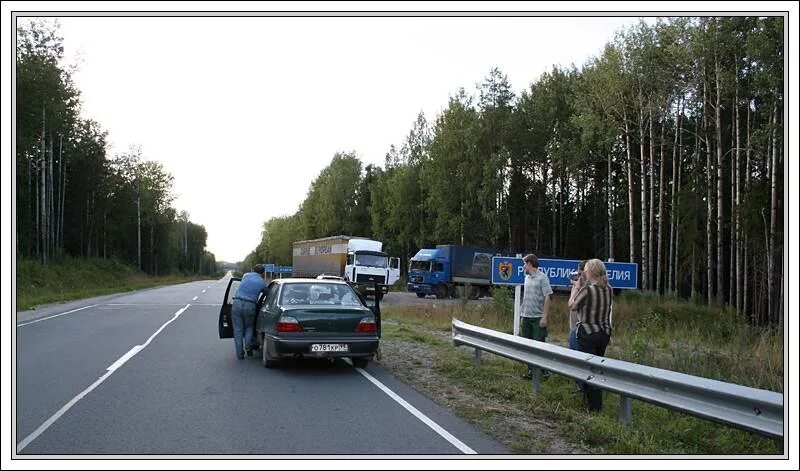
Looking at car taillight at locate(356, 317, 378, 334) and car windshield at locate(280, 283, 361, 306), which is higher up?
car windshield at locate(280, 283, 361, 306)

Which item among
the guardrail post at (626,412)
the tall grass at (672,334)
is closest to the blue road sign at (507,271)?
the tall grass at (672,334)

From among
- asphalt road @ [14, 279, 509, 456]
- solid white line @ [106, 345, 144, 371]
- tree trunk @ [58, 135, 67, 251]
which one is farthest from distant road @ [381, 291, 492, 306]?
tree trunk @ [58, 135, 67, 251]

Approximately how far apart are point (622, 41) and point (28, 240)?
125ft

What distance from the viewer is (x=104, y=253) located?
2896 inches

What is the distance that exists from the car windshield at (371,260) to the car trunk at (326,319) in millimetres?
27729

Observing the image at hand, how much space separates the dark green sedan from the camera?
995 cm

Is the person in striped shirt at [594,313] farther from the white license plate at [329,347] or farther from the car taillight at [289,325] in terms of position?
the car taillight at [289,325]

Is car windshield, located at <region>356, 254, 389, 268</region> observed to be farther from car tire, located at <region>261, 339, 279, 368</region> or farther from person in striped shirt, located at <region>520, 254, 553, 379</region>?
person in striped shirt, located at <region>520, 254, 553, 379</region>

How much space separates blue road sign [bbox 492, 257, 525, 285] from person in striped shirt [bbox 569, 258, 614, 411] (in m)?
5.11

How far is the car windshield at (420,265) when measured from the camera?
41031 mm

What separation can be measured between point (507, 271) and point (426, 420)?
6.40m

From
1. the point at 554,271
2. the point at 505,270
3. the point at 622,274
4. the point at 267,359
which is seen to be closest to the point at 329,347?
the point at 267,359

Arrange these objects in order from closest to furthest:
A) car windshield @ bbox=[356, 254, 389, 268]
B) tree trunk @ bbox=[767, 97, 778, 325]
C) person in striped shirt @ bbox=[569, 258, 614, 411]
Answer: person in striped shirt @ bbox=[569, 258, 614, 411] → tree trunk @ bbox=[767, 97, 778, 325] → car windshield @ bbox=[356, 254, 389, 268]

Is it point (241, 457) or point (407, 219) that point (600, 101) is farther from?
point (241, 457)
